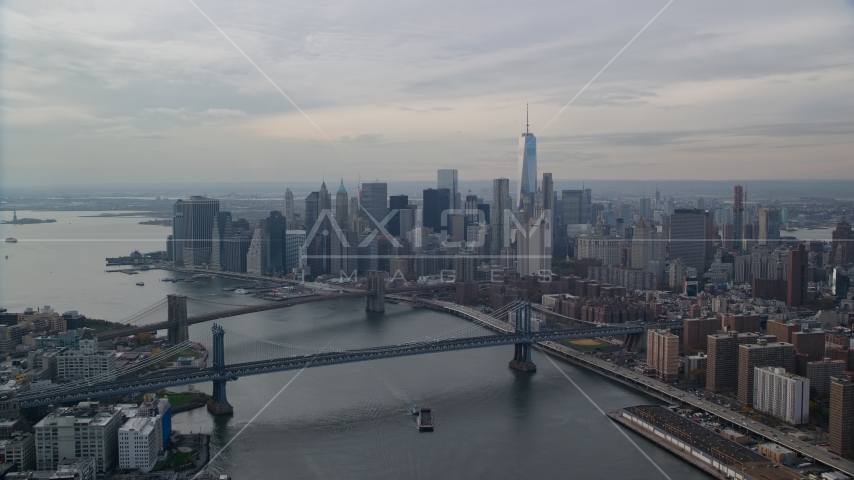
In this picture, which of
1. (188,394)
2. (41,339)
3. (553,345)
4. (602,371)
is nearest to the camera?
(188,394)

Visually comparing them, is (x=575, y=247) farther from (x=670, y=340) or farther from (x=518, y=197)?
(x=670, y=340)

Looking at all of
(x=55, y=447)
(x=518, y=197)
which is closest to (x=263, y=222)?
(x=518, y=197)

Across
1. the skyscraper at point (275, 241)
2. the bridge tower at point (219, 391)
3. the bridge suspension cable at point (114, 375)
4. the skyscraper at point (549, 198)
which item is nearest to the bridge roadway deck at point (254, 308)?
the bridge suspension cable at point (114, 375)

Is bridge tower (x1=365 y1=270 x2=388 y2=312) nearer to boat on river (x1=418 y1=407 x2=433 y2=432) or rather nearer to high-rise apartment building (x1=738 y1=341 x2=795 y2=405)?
boat on river (x1=418 y1=407 x2=433 y2=432)

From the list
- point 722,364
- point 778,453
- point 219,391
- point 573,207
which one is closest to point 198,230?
point 573,207

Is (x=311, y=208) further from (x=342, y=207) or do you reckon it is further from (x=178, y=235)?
(x=178, y=235)

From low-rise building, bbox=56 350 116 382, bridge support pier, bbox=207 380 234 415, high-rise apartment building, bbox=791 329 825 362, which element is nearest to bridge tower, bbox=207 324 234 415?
bridge support pier, bbox=207 380 234 415
